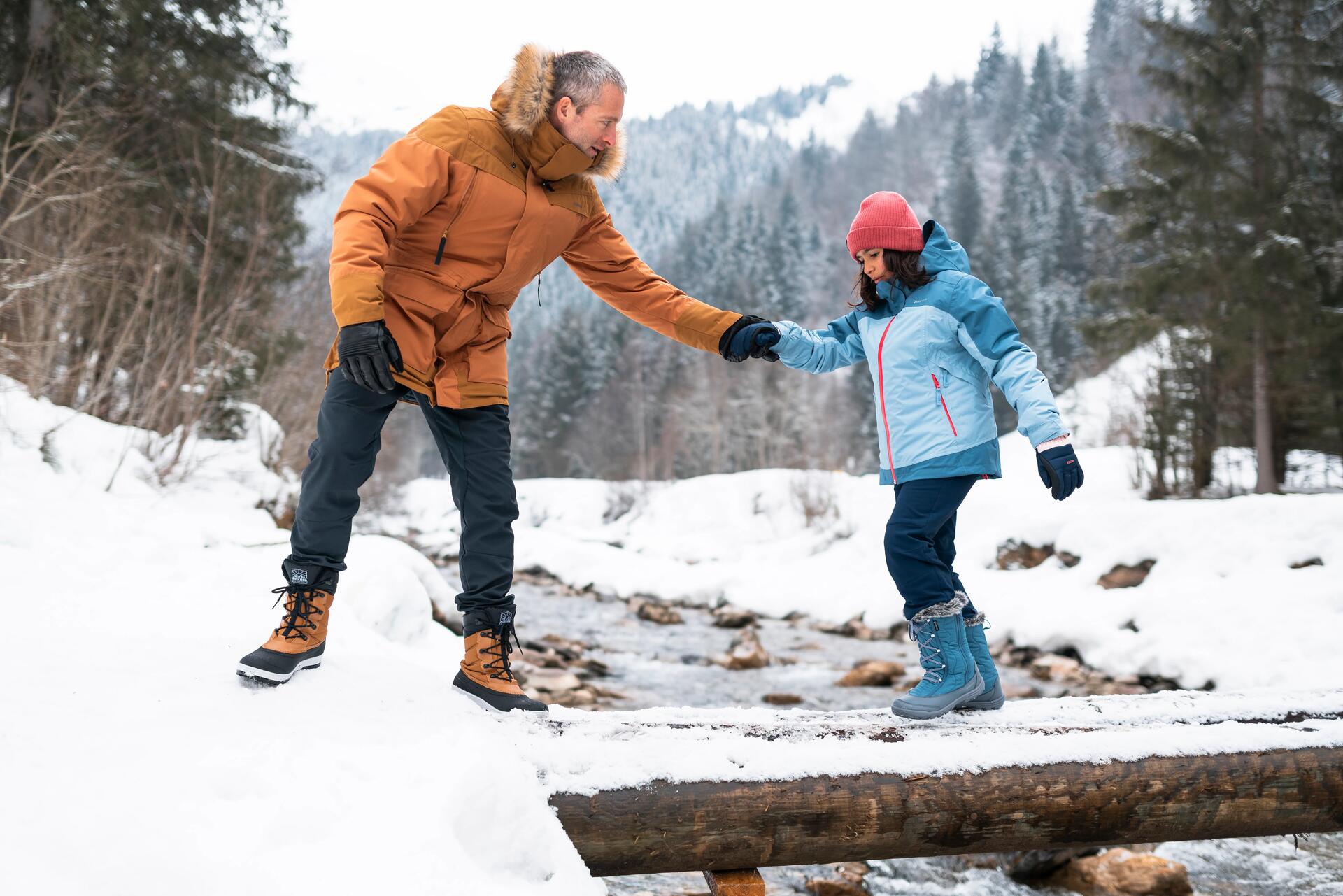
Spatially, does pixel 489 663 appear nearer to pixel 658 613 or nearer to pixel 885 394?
pixel 885 394

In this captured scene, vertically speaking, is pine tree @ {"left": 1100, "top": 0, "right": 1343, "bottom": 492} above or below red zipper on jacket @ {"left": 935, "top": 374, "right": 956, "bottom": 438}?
above

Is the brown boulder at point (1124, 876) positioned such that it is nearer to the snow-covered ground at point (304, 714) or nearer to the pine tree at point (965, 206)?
the snow-covered ground at point (304, 714)

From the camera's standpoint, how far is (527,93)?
100 inches

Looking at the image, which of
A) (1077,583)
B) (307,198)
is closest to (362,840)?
(1077,583)

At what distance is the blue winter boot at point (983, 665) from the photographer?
301 cm

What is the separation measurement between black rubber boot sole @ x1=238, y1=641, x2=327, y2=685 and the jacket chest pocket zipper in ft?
6.84

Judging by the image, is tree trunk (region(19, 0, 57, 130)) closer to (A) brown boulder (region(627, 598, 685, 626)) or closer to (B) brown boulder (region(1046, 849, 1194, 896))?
(A) brown boulder (region(627, 598, 685, 626))

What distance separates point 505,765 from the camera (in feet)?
6.56

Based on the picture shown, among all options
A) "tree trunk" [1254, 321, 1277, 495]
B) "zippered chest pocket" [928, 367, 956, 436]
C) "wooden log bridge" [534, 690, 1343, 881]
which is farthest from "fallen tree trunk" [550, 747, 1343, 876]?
"tree trunk" [1254, 321, 1277, 495]

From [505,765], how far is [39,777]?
35.0 inches

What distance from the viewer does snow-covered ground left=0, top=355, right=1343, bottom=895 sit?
1.62m

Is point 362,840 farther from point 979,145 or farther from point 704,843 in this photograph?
point 979,145

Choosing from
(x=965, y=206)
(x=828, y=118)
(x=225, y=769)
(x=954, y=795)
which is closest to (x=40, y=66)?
(x=225, y=769)

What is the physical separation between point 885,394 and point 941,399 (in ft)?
0.70
